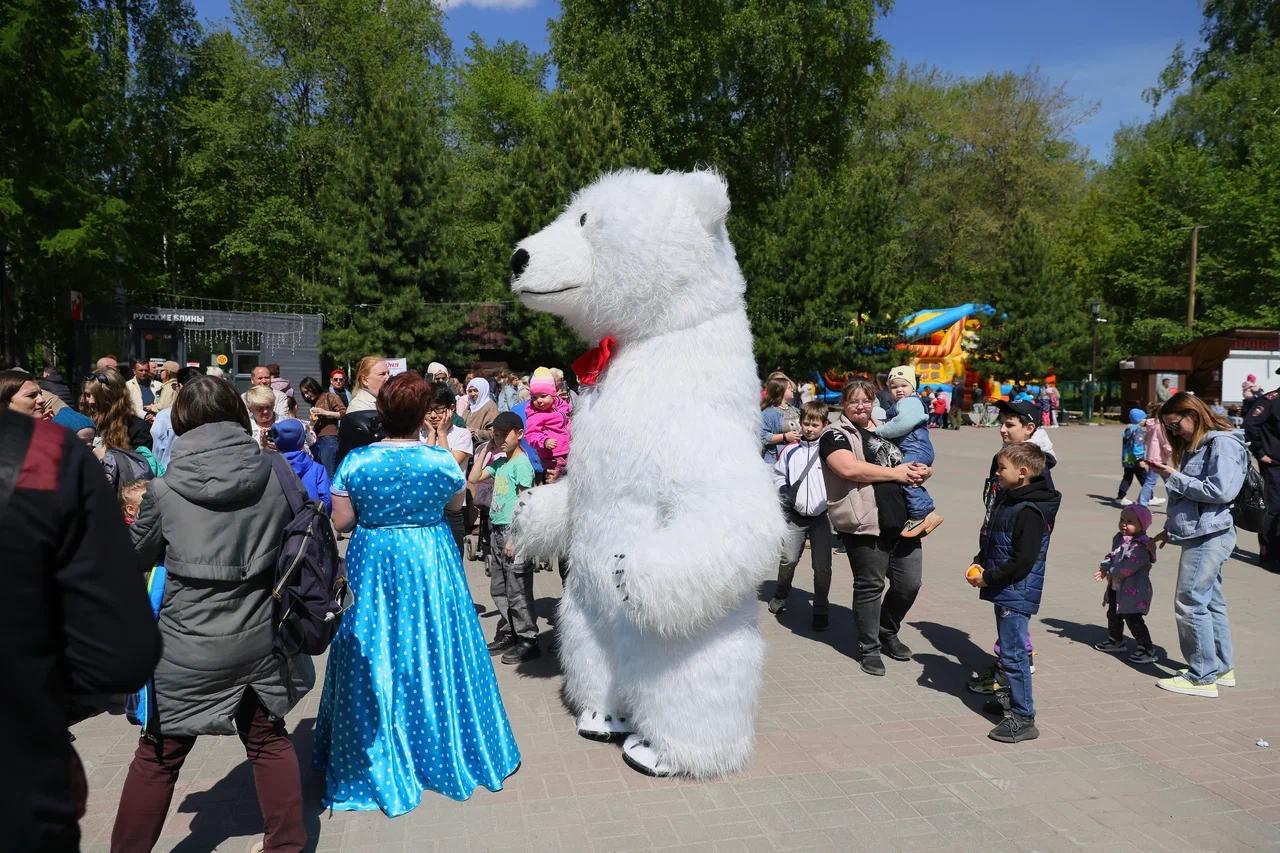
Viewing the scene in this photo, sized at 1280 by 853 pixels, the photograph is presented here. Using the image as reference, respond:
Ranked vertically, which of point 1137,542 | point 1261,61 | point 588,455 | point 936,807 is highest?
point 1261,61

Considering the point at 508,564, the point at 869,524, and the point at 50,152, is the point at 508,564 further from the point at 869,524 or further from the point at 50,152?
the point at 50,152

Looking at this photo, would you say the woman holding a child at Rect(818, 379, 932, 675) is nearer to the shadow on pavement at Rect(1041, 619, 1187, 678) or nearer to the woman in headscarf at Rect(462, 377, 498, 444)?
the shadow on pavement at Rect(1041, 619, 1187, 678)

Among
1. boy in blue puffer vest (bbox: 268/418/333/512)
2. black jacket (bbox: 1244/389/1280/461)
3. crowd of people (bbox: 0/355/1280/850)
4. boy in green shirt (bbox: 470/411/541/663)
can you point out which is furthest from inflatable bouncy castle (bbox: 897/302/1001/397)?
boy in green shirt (bbox: 470/411/541/663)

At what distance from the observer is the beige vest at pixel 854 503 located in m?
5.09

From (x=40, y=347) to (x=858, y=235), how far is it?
2358 cm

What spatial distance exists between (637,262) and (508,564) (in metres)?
2.28

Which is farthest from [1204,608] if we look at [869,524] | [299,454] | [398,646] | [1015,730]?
[299,454]

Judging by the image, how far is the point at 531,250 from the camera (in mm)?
3938

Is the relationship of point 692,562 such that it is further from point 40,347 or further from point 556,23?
point 556,23

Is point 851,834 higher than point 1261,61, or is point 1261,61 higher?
point 1261,61

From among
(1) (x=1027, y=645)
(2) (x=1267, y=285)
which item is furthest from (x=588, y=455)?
(2) (x=1267, y=285)

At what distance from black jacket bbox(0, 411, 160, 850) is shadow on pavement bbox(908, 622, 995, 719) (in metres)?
4.16

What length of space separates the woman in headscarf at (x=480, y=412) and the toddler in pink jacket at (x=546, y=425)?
1.23 feet

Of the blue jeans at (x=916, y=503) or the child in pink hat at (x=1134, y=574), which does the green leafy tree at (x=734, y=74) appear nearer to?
the blue jeans at (x=916, y=503)
